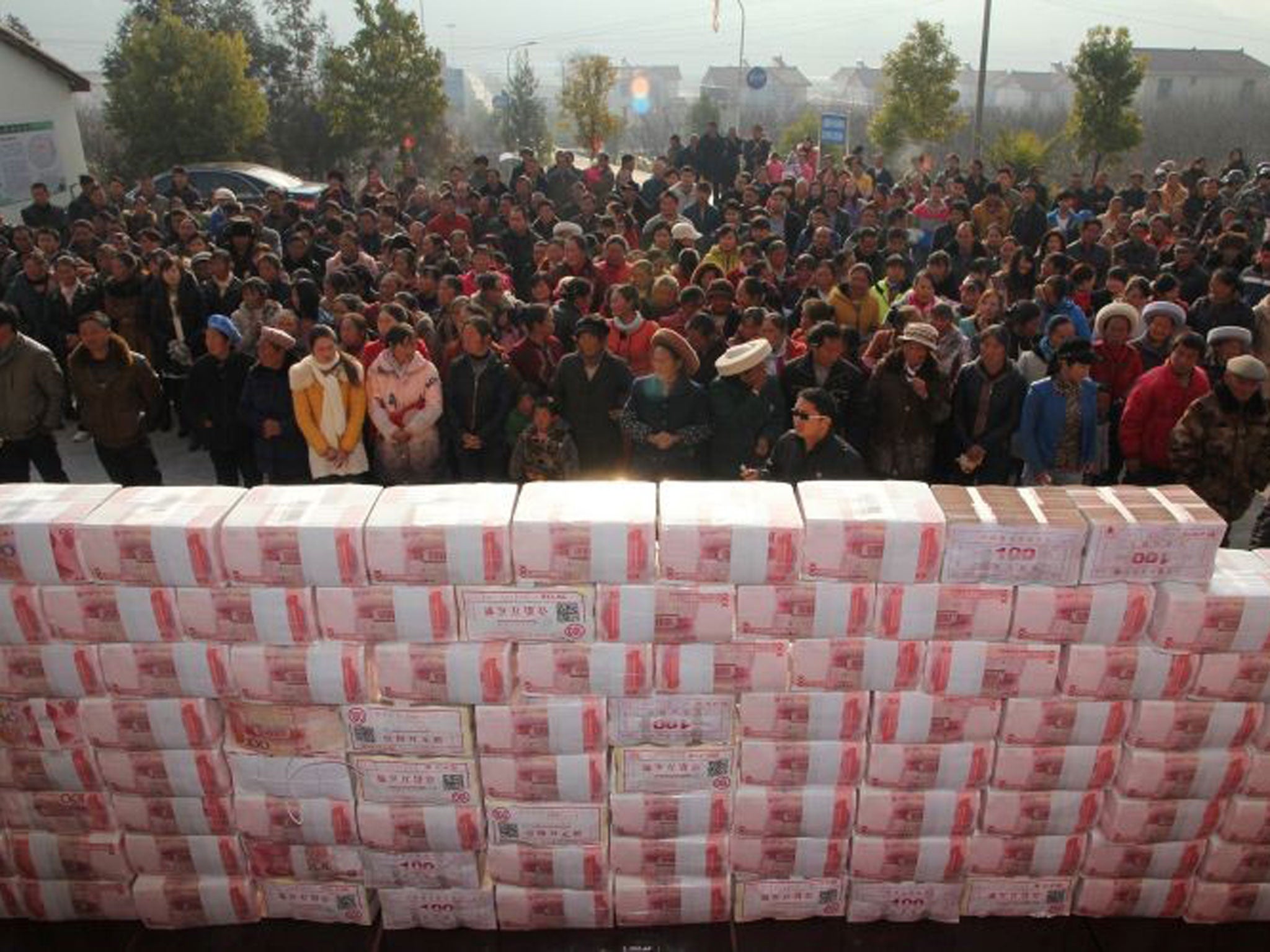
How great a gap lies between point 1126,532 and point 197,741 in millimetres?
3802

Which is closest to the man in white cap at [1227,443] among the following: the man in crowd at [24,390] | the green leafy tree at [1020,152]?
the man in crowd at [24,390]

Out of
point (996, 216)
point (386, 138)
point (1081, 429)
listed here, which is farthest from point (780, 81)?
point (1081, 429)

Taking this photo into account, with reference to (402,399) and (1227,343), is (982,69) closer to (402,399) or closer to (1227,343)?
(1227,343)

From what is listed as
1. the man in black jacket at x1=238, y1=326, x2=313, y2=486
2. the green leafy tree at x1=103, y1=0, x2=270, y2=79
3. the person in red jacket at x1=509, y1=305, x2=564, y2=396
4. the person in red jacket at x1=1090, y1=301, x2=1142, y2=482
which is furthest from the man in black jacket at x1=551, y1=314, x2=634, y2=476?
the green leafy tree at x1=103, y1=0, x2=270, y2=79

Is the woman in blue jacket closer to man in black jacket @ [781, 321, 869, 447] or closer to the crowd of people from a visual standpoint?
the crowd of people

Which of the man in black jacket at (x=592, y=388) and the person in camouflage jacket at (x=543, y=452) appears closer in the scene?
the person in camouflage jacket at (x=543, y=452)

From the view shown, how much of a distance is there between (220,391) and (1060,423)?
5759mm

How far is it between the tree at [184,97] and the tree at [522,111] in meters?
15.7

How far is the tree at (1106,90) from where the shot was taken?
22547mm

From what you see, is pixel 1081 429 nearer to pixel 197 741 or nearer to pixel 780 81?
pixel 197 741

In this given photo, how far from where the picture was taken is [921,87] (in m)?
26.6

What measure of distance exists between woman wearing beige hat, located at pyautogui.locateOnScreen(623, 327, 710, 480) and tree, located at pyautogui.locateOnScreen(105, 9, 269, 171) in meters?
23.7

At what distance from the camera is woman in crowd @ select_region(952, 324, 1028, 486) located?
21.8 ft

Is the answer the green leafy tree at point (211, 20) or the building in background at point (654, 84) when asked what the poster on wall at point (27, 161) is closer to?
the green leafy tree at point (211, 20)
